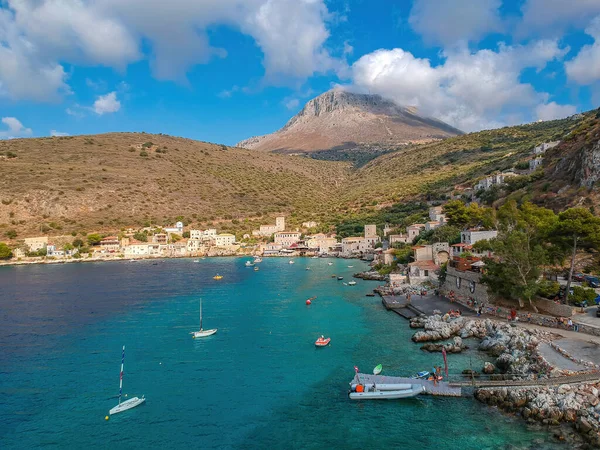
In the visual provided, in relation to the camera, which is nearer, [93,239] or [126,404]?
[126,404]

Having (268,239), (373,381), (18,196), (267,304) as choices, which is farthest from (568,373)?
(18,196)

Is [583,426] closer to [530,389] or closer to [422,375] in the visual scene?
[530,389]

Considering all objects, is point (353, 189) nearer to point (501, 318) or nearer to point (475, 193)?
point (475, 193)

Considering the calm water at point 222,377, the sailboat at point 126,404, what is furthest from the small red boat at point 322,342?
the sailboat at point 126,404

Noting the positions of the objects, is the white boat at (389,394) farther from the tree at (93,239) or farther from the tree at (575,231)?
the tree at (93,239)

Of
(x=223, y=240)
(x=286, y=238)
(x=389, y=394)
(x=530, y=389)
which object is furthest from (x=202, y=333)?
(x=223, y=240)

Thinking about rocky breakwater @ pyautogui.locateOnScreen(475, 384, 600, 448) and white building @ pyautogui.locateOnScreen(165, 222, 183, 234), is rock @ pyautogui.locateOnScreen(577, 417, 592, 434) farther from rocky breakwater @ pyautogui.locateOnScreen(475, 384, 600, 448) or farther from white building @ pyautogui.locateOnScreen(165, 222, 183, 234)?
white building @ pyautogui.locateOnScreen(165, 222, 183, 234)
